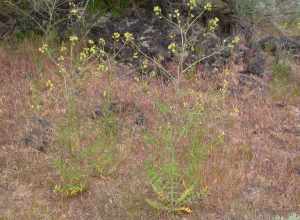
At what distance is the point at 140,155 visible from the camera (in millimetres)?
6020

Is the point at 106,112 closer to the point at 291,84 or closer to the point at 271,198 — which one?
the point at 271,198

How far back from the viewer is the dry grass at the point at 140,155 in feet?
16.9

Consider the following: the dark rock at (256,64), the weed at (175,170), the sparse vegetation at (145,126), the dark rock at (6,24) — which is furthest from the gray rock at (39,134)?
the dark rock at (256,64)

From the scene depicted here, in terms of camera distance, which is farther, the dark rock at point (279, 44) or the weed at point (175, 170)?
the dark rock at point (279, 44)

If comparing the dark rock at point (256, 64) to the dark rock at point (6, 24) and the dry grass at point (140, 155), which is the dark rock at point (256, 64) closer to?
the dry grass at point (140, 155)

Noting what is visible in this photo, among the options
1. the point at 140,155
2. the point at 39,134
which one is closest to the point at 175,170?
the point at 140,155

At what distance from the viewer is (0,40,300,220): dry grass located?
5164mm

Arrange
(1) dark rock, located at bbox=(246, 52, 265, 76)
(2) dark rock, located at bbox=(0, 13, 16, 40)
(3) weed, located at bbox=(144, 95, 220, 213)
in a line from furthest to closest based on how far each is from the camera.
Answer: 1. (2) dark rock, located at bbox=(0, 13, 16, 40)
2. (1) dark rock, located at bbox=(246, 52, 265, 76)
3. (3) weed, located at bbox=(144, 95, 220, 213)

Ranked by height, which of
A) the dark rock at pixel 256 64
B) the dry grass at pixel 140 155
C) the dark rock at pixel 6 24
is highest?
the dark rock at pixel 6 24

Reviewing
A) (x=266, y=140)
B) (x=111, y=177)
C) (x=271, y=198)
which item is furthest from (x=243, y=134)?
(x=111, y=177)

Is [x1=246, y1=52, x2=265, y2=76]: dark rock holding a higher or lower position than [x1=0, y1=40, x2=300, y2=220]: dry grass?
higher

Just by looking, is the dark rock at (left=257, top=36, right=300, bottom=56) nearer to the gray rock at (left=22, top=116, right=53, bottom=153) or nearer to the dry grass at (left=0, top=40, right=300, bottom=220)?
the dry grass at (left=0, top=40, right=300, bottom=220)

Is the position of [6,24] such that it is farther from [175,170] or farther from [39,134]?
[175,170]

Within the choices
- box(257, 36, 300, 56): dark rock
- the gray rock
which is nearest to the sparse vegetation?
the gray rock
